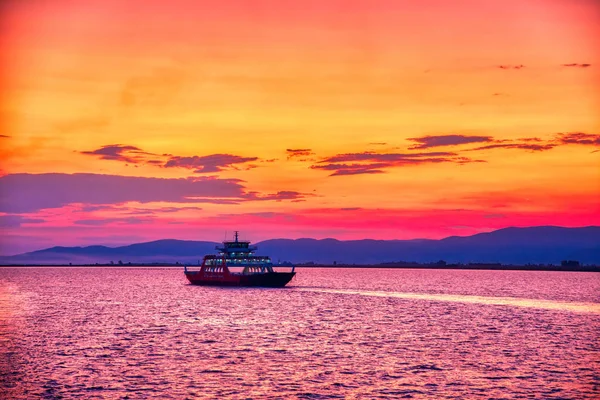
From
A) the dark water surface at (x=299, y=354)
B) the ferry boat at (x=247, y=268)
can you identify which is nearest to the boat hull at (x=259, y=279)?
the ferry boat at (x=247, y=268)

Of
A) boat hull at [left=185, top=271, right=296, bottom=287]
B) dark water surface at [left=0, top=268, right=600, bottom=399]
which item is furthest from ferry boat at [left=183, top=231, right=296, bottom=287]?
dark water surface at [left=0, top=268, right=600, bottom=399]

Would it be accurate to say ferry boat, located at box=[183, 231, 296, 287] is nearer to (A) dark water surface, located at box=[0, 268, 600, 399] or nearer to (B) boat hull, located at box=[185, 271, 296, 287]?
(B) boat hull, located at box=[185, 271, 296, 287]

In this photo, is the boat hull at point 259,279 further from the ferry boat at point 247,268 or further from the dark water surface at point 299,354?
the dark water surface at point 299,354

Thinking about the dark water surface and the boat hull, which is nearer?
the dark water surface

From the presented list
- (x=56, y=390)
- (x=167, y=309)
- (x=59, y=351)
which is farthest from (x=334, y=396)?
(x=167, y=309)

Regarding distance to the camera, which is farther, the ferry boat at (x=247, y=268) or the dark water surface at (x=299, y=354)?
the ferry boat at (x=247, y=268)

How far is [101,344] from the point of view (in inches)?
2630

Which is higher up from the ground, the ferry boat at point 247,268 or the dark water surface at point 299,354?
the ferry boat at point 247,268

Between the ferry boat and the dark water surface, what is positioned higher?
the ferry boat

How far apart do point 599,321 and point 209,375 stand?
6245 cm

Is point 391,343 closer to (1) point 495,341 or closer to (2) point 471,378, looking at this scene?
(1) point 495,341

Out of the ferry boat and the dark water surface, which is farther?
the ferry boat

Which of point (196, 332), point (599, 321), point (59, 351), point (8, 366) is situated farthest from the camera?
point (599, 321)

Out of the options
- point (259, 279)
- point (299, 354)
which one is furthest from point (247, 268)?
point (299, 354)
